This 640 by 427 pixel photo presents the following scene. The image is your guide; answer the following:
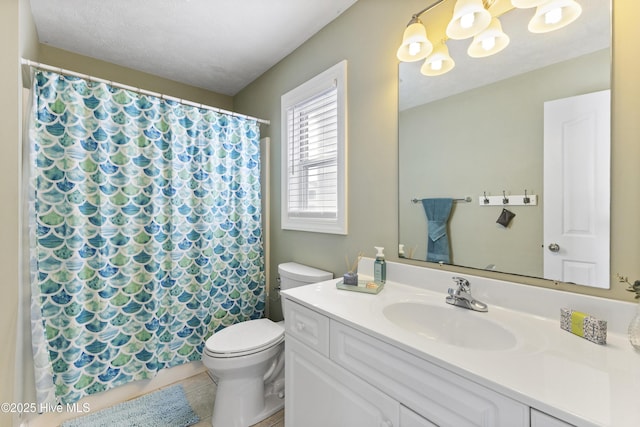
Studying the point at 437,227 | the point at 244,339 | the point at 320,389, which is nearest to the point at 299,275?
the point at 244,339

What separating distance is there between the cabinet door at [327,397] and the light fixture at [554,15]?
137 centimetres

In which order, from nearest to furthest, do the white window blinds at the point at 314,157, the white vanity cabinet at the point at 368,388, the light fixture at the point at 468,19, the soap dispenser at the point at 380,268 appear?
the white vanity cabinet at the point at 368,388 < the light fixture at the point at 468,19 < the soap dispenser at the point at 380,268 < the white window blinds at the point at 314,157

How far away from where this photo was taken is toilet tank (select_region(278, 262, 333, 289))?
1.73 metres

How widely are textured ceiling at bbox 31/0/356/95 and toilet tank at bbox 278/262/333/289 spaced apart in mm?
1625

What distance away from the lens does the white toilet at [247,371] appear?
1493 millimetres

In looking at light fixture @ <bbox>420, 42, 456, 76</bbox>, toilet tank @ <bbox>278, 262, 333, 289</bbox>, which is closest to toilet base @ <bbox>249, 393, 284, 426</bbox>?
toilet tank @ <bbox>278, 262, 333, 289</bbox>

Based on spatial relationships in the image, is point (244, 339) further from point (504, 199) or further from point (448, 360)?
point (504, 199)

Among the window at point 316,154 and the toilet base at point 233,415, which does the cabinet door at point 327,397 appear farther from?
the window at point 316,154

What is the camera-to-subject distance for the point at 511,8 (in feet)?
3.51

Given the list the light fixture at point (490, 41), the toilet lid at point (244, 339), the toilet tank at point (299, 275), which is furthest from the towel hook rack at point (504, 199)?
the toilet lid at point (244, 339)

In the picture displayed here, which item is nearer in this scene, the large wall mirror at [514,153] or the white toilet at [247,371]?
the large wall mirror at [514,153]

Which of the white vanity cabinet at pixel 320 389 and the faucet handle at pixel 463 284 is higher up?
the faucet handle at pixel 463 284

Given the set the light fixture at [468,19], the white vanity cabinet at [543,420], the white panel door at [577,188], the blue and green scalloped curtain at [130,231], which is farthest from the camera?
the blue and green scalloped curtain at [130,231]

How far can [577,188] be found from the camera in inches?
36.2
